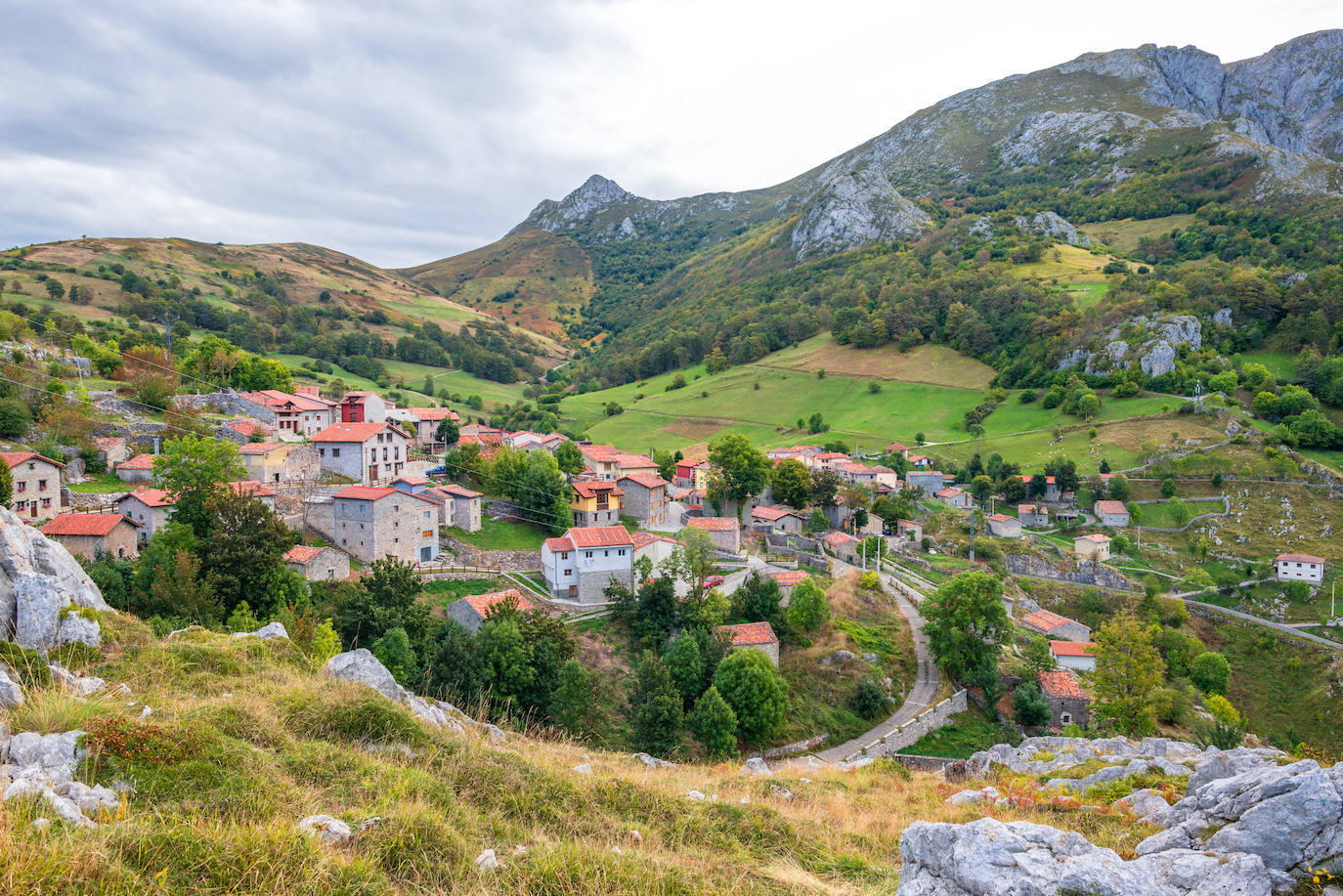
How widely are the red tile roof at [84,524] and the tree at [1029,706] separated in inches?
1697

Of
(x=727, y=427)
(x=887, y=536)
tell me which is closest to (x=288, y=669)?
(x=887, y=536)

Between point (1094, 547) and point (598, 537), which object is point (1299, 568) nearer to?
point (1094, 547)

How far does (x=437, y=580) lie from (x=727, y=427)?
216 ft

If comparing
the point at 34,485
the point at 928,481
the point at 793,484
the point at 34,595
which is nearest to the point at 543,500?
the point at 793,484

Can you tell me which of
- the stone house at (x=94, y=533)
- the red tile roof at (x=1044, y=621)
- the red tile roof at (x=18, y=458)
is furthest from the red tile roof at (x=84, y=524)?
the red tile roof at (x=1044, y=621)

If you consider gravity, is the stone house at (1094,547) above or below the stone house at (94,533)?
below

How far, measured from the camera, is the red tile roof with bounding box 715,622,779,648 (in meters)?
31.7

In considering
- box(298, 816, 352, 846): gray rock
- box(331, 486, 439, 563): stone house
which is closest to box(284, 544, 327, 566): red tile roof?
box(331, 486, 439, 563): stone house

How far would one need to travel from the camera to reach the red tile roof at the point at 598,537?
34625 millimetres

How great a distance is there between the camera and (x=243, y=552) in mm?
24156

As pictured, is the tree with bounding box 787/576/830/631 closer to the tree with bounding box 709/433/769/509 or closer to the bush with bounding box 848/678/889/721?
the bush with bounding box 848/678/889/721

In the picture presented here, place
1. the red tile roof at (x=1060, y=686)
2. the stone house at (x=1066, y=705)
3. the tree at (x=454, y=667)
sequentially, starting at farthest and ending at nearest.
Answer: the red tile roof at (x=1060, y=686)
the stone house at (x=1066, y=705)
the tree at (x=454, y=667)

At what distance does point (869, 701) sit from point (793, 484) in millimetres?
27062

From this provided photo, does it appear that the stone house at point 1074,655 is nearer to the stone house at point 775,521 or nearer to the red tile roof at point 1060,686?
the red tile roof at point 1060,686
